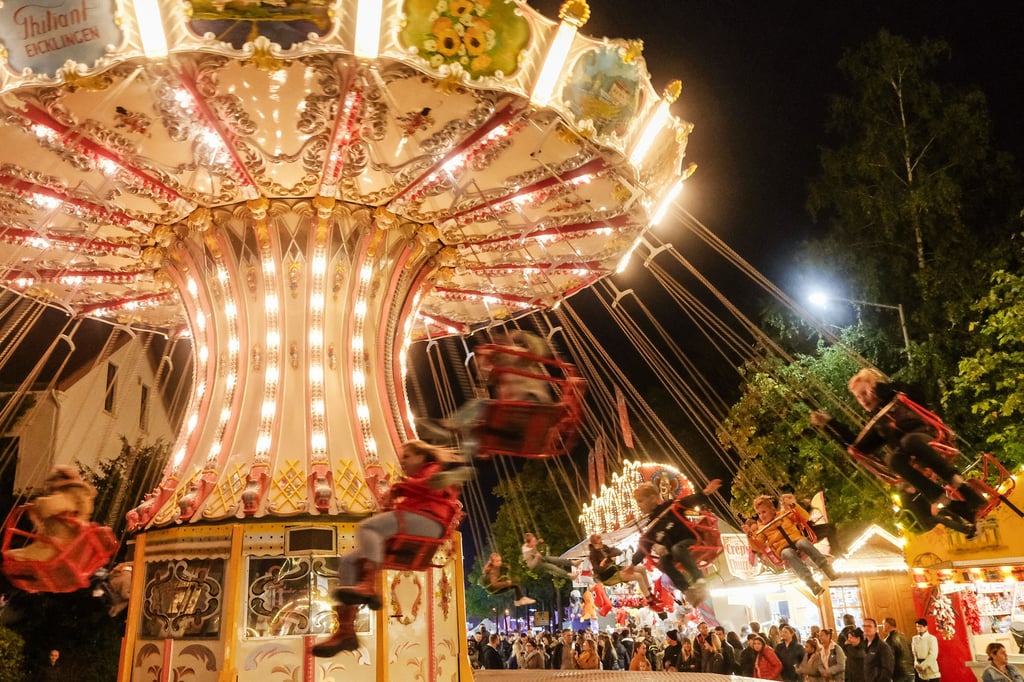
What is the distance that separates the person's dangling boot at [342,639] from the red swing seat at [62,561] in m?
2.51

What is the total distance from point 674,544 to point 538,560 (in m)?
1.53

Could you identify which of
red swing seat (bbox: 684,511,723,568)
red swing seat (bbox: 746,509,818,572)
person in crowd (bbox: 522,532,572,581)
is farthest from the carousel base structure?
red swing seat (bbox: 746,509,818,572)

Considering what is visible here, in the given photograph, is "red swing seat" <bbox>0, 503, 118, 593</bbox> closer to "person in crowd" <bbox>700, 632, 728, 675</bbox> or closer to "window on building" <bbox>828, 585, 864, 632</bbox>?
"person in crowd" <bbox>700, 632, 728, 675</bbox>

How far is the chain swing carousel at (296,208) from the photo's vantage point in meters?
6.56

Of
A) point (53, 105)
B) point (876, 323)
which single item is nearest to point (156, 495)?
point (53, 105)

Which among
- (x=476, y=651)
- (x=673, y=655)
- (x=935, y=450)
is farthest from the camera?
(x=476, y=651)

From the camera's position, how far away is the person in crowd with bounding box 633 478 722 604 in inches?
291

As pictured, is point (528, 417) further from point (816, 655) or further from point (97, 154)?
point (816, 655)

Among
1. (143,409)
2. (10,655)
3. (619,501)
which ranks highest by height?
(143,409)

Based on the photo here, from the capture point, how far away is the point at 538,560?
27.3ft

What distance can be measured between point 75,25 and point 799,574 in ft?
27.4

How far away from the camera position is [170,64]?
22.0 feet

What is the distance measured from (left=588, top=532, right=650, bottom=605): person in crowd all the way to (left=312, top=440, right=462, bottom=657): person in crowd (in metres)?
2.42

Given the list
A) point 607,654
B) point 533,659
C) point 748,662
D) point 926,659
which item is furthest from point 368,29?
point 533,659
